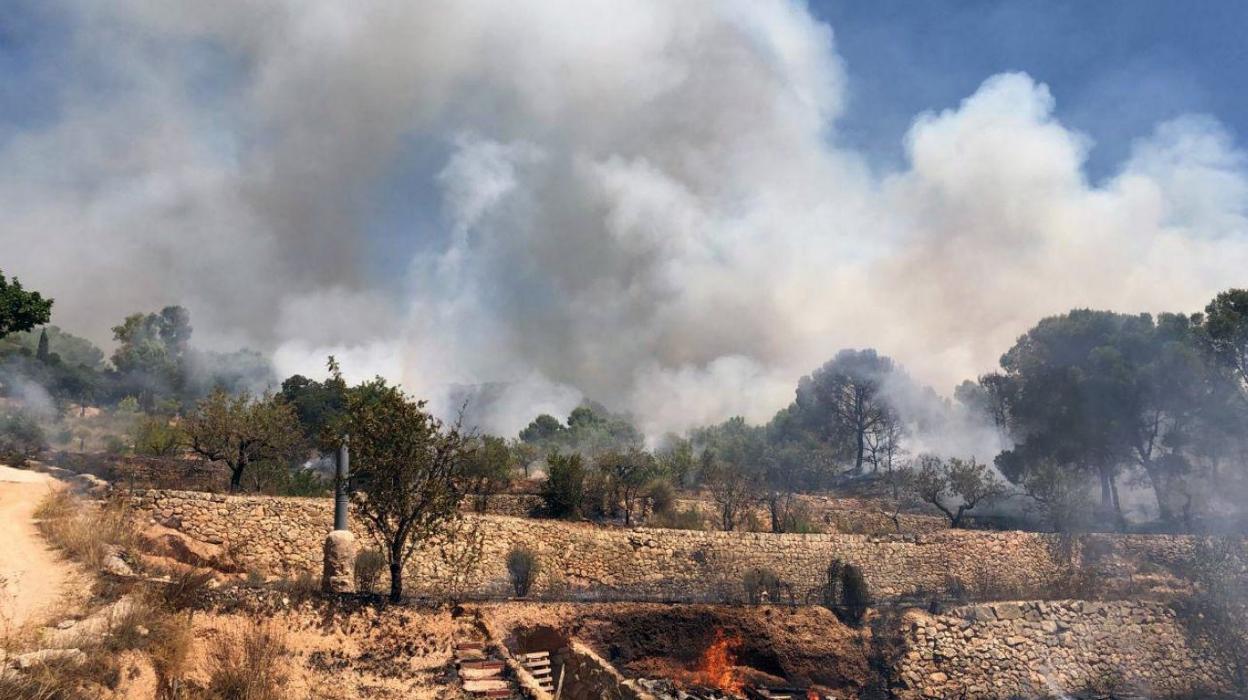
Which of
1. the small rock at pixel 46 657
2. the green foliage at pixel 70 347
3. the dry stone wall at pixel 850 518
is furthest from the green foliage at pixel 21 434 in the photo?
the green foliage at pixel 70 347

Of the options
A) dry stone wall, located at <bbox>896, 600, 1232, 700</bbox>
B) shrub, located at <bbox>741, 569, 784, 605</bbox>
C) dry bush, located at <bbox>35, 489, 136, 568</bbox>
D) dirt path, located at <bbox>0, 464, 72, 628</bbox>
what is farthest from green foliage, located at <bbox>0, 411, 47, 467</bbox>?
dry stone wall, located at <bbox>896, 600, 1232, 700</bbox>

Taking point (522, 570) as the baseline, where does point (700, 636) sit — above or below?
below

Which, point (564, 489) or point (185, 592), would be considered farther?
point (564, 489)

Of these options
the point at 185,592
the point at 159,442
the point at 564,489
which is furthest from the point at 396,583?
the point at 159,442

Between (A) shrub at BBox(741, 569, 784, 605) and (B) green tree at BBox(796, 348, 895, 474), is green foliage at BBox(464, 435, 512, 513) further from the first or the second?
(B) green tree at BBox(796, 348, 895, 474)

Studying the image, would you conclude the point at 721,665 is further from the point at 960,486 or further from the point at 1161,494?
the point at 1161,494

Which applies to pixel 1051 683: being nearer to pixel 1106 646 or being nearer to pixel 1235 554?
pixel 1106 646

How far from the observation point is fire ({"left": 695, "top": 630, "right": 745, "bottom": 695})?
789 inches

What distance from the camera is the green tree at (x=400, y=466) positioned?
17875 millimetres

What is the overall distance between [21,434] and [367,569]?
33.3m

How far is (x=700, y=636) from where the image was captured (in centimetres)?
2150

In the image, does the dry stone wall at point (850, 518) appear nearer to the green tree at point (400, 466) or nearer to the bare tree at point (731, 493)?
the bare tree at point (731, 493)

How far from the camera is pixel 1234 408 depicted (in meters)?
42.9

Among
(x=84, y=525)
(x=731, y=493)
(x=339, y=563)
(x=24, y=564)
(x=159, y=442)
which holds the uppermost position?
(x=159, y=442)
